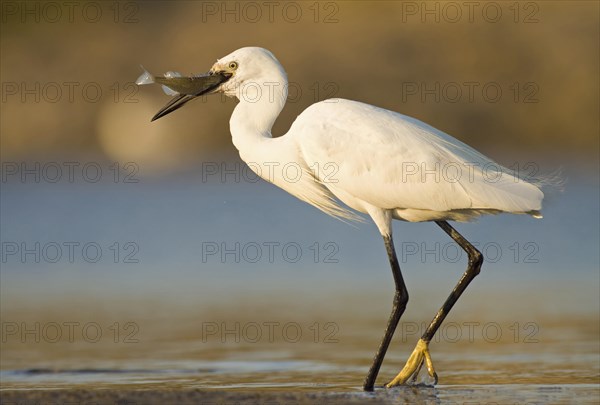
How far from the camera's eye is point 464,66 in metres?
26.4

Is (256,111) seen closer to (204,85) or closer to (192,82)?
(204,85)

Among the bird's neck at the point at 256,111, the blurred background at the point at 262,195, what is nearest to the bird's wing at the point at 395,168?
the bird's neck at the point at 256,111

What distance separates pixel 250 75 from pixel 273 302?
3370 millimetres

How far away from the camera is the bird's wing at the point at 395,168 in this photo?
8.62 m

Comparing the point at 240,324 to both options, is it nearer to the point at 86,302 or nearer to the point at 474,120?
the point at 86,302

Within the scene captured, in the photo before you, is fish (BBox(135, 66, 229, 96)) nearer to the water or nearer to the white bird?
the white bird

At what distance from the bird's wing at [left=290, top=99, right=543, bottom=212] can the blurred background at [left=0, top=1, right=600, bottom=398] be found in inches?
25.4

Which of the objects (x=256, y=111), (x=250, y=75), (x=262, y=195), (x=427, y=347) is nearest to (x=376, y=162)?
(x=256, y=111)

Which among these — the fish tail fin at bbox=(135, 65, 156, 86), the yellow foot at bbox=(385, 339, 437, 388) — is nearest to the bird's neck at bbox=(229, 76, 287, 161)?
the fish tail fin at bbox=(135, 65, 156, 86)

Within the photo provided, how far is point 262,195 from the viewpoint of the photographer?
1877 cm

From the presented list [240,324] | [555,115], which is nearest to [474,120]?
[555,115]

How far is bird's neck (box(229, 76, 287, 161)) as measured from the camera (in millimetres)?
9055

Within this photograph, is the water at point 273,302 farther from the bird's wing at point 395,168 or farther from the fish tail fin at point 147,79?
the fish tail fin at point 147,79

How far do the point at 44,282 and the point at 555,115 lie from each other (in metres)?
14.5
